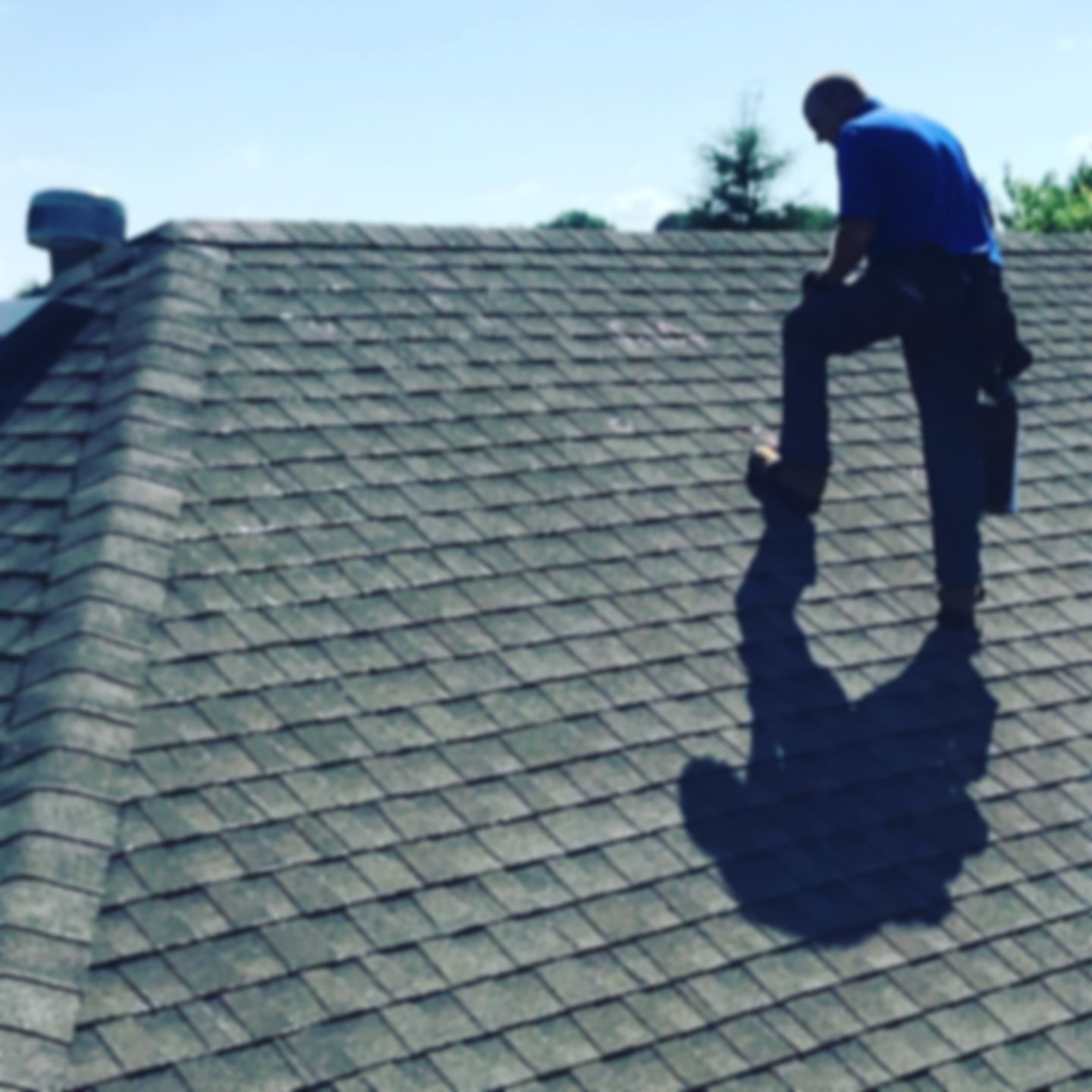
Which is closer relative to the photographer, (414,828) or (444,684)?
(414,828)

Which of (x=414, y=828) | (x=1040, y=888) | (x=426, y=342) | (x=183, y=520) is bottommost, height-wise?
(x=1040, y=888)

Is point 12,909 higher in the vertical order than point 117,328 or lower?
lower

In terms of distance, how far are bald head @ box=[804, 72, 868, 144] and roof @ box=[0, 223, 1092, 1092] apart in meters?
1.39

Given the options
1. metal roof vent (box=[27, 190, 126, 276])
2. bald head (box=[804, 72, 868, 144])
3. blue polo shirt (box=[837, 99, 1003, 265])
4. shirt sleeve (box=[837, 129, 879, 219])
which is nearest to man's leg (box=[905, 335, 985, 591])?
blue polo shirt (box=[837, 99, 1003, 265])

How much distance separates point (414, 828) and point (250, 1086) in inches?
44.6

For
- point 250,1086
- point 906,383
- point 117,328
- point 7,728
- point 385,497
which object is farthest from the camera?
point 906,383

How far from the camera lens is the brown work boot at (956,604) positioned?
23.3 ft

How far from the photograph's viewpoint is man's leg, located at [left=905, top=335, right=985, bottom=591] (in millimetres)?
7125

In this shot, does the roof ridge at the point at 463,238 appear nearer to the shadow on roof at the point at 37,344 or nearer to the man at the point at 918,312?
the shadow on roof at the point at 37,344

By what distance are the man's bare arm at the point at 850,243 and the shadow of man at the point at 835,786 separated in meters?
1.31

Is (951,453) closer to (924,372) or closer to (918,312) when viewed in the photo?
(924,372)

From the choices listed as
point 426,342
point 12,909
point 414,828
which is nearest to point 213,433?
point 426,342

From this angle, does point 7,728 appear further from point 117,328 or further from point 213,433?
point 117,328

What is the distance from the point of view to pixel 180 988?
4.55 metres
